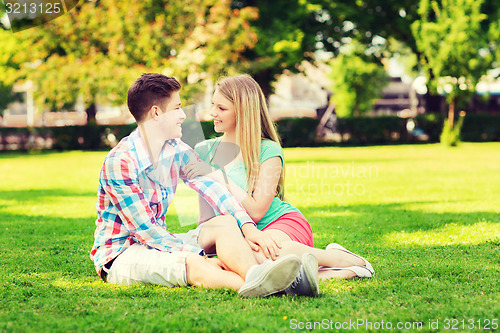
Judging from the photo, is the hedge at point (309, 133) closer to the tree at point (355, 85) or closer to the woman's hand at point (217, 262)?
the tree at point (355, 85)

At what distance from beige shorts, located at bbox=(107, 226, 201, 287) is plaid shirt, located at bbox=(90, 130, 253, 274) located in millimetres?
Result: 60

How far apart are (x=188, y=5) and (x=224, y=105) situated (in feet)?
48.9

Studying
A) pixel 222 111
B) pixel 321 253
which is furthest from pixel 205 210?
pixel 321 253

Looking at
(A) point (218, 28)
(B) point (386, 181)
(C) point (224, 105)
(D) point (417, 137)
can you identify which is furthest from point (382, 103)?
(C) point (224, 105)

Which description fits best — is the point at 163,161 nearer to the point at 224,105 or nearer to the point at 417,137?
the point at 224,105

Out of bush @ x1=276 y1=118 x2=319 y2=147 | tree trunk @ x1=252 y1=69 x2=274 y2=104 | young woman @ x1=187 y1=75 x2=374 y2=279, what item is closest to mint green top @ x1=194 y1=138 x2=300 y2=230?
young woman @ x1=187 y1=75 x2=374 y2=279

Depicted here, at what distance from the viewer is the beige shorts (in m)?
3.84

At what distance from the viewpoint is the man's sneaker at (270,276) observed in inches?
131

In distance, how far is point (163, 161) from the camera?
162 inches

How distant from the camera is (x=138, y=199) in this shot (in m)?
3.79

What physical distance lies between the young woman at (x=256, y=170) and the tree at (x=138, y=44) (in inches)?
497

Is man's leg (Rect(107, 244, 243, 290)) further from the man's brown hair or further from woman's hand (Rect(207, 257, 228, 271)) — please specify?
the man's brown hair

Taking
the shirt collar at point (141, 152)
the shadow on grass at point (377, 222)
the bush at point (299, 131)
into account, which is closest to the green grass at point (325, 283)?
the shadow on grass at point (377, 222)

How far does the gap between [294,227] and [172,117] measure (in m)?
1.23
